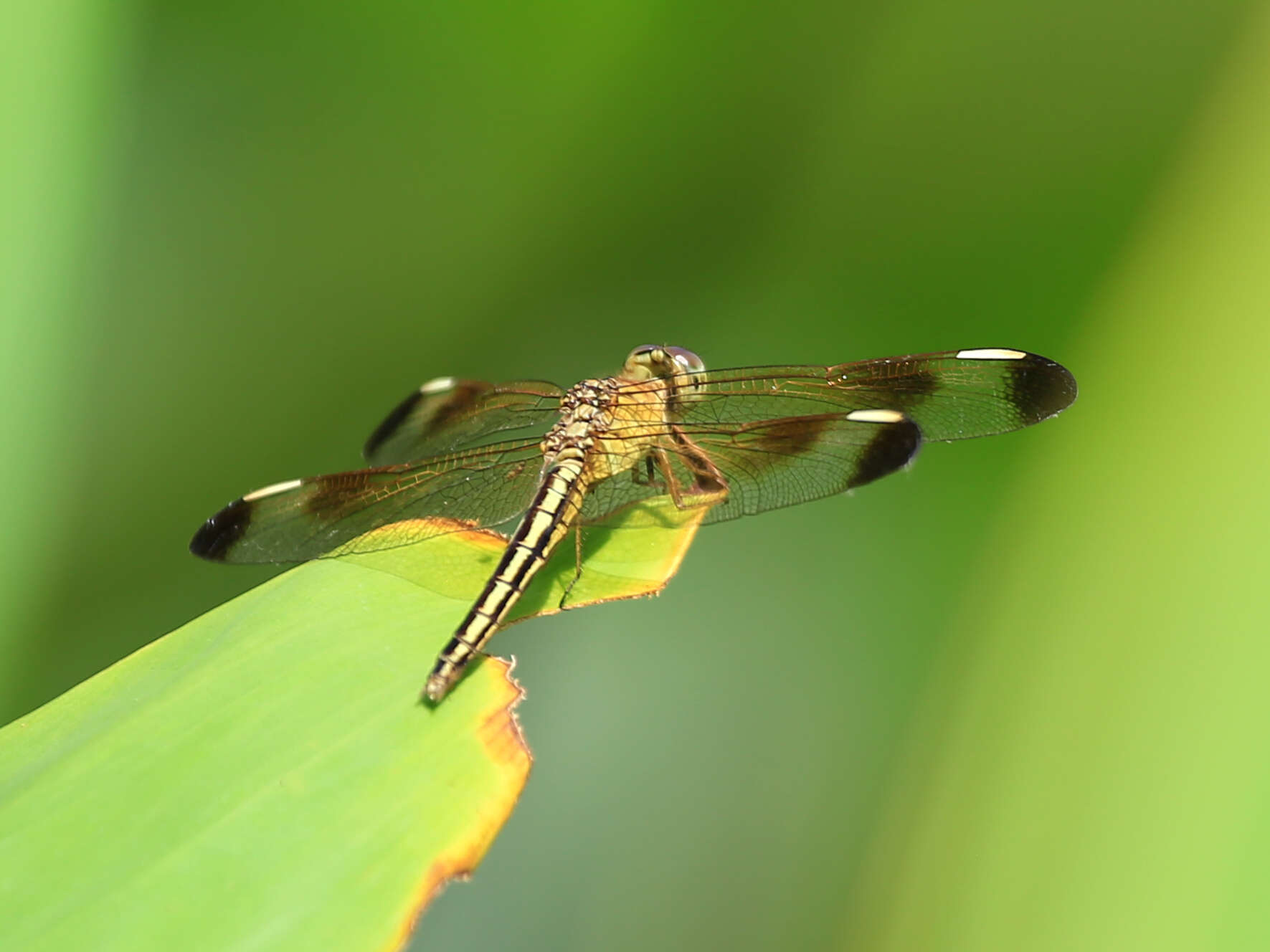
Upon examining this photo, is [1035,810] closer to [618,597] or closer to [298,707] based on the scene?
[618,597]

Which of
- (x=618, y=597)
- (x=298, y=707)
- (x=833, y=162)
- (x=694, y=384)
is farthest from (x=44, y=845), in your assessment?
(x=833, y=162)

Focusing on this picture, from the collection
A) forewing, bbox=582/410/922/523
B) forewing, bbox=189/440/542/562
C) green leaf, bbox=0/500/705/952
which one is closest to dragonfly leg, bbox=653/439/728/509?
forewing, bbox=582/410/922/523

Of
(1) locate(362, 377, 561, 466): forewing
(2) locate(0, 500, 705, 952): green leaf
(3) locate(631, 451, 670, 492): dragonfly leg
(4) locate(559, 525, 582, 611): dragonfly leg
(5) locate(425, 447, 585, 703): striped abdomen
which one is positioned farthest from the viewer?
(1) locate(362, 377, 561, 466): forewing

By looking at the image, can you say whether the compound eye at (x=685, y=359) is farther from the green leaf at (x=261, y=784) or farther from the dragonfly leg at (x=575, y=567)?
the green leaf at (x=261, y=784)

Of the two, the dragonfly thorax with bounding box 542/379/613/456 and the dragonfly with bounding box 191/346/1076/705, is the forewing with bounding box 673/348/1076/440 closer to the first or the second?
the dragonfly with bounding box 191/346/1076/705

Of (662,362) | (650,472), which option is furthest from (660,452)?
(662,362)

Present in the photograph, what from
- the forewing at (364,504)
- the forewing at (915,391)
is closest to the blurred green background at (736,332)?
the forewing at (915,391)
